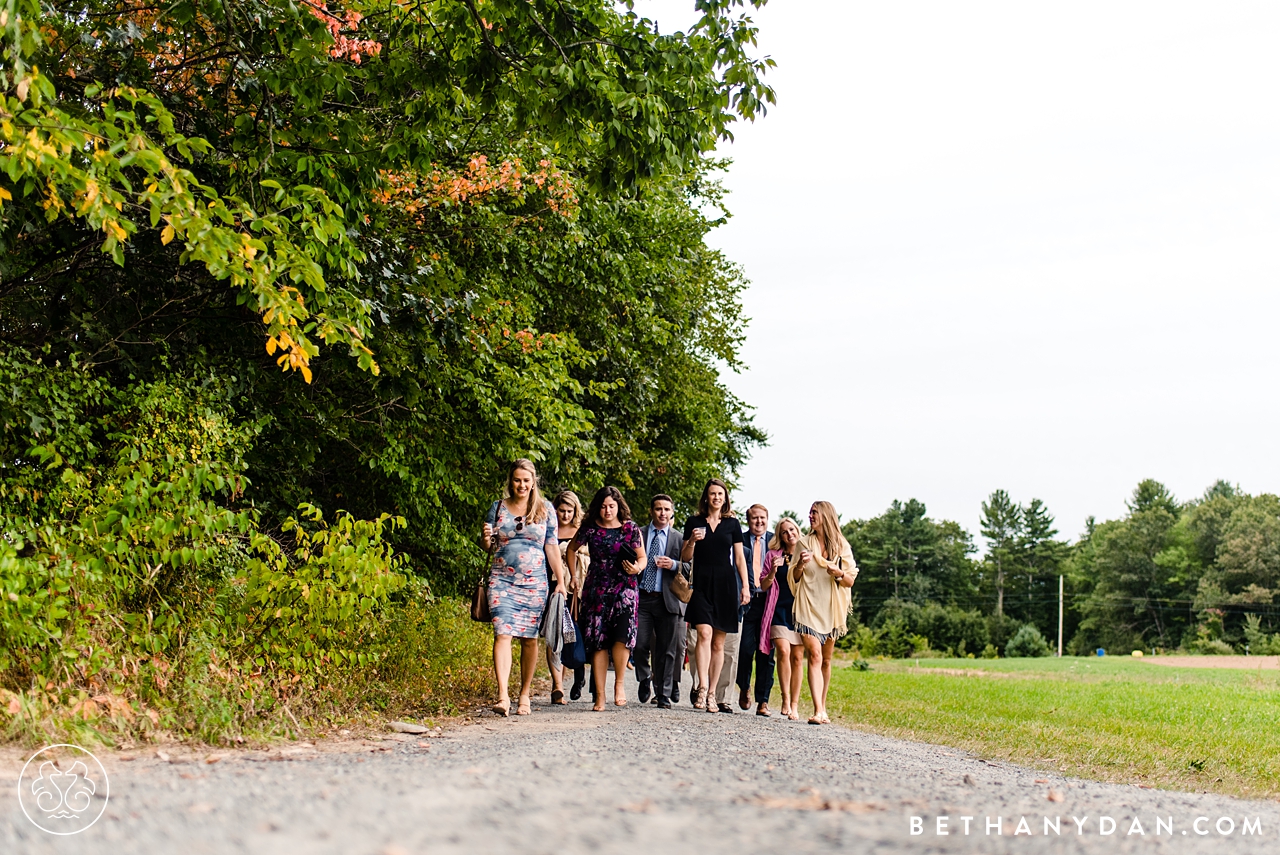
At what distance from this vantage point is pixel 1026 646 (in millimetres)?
89625

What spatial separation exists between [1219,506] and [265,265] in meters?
118

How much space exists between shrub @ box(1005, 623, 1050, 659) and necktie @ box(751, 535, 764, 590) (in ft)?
277

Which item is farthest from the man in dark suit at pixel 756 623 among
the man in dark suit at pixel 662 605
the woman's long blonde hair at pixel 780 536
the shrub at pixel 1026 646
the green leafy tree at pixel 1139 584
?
the green leafy tree at pixel 1139 584

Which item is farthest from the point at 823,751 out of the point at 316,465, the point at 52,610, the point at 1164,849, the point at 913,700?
the point at 913,700

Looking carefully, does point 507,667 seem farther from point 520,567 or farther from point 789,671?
point 789,671

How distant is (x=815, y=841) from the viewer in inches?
138

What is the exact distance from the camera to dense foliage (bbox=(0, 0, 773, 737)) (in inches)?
259

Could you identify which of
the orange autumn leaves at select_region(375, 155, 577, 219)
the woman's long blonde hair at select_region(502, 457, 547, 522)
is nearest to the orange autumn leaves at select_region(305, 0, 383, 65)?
the orange autumn leaves at select_region(375, 155, 577, 219)

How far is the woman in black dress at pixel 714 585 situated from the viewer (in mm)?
10516

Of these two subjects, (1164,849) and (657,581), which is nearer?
(1164,849)

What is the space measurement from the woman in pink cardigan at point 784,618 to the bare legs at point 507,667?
2501mm

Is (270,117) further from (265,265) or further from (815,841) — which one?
(815,841)

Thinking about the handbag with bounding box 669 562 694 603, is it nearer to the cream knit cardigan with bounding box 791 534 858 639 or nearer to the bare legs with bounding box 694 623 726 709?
the bare legs with bounding box 694 623 726 709

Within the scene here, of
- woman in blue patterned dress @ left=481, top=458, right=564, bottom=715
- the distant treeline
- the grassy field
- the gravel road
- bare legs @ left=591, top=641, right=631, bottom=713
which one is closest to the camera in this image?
the gravel road
